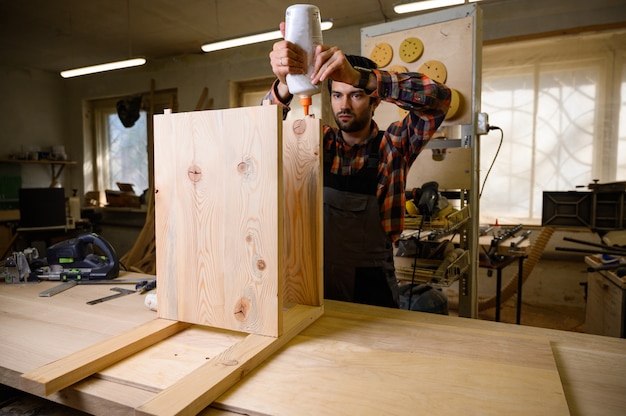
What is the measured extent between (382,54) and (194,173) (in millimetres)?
1530

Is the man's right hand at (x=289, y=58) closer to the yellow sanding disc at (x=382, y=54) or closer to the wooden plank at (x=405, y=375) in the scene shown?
the wooden plank at (x=405, y=375)

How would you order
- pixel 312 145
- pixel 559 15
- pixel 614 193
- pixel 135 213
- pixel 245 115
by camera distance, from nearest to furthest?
pixel 245 115 → pixel 312 145 → pixel 614 193 → pixel 559 15 → pixel 135 213

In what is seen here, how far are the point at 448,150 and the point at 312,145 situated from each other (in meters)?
1.20

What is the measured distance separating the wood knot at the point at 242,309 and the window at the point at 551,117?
429 centimetres

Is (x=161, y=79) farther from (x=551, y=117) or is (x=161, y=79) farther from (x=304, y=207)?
(x=304, y=207)

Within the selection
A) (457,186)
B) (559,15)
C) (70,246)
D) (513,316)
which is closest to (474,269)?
(457,186)

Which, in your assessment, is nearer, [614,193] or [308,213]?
[308,213]

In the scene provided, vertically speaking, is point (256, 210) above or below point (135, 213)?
above

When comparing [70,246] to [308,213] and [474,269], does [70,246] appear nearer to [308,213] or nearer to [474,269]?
[308,213]

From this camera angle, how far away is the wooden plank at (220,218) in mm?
833

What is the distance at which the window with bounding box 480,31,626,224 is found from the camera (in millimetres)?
4074

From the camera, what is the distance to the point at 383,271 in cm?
160

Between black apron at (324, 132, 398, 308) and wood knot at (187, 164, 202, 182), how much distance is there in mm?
784

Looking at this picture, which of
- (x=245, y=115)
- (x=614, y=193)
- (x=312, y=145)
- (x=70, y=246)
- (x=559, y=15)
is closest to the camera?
(x=245, y=115)
